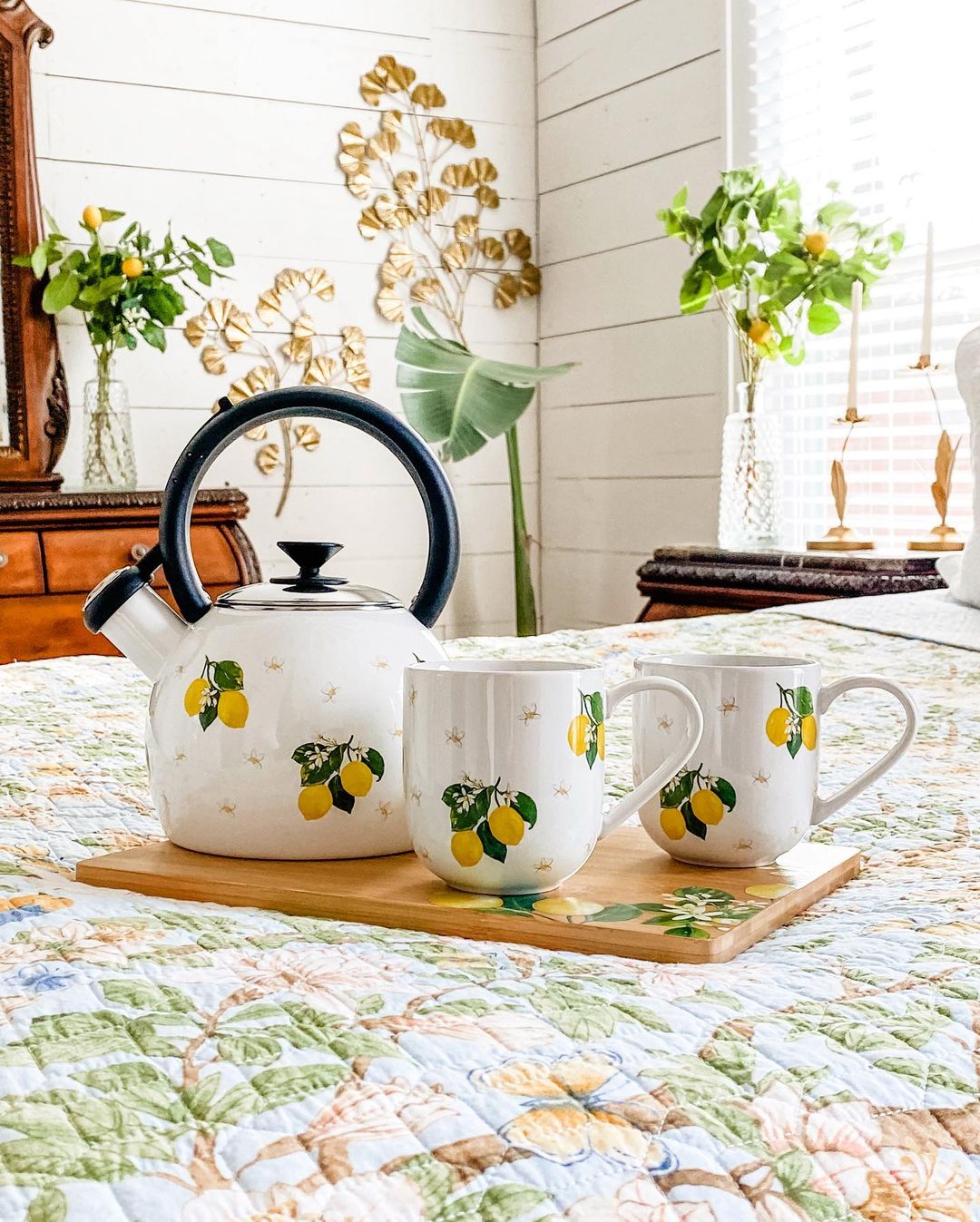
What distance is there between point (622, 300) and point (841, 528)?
45.3 inches

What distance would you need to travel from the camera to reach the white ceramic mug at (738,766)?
68cm

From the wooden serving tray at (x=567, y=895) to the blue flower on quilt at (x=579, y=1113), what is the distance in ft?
0.41

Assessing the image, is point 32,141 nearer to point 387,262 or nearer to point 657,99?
point 387,262

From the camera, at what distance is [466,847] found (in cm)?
63

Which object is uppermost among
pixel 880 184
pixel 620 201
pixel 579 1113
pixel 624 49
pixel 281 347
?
pixel 624 49

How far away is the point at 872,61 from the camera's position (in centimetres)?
281

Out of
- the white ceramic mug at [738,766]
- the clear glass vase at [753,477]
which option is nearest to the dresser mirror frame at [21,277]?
the clear glass vase at [753,477]

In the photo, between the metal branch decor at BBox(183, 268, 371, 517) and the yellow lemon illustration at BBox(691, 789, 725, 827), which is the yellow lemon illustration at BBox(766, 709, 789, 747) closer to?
the yellow lemon illustration at BBox(691, 789, 725, 827)

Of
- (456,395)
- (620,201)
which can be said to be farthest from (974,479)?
(620,201)

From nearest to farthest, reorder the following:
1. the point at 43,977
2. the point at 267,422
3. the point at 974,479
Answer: the point at 43,977 → the point at 267,422 → the point at 974,479

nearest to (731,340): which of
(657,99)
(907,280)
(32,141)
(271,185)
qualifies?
(907,280)

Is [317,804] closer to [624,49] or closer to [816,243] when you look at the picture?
[816,243]

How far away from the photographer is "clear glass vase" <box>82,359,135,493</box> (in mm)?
2979

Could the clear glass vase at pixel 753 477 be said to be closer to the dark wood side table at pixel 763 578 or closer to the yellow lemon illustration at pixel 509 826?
the dark wood side table at pixel 763 578
